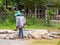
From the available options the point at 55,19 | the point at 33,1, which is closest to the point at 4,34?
the point at 55,19

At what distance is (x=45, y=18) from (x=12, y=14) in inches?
122

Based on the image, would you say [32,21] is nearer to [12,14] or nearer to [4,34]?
[12,14]

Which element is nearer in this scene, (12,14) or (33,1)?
(12,14)

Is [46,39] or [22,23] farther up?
[22,23]

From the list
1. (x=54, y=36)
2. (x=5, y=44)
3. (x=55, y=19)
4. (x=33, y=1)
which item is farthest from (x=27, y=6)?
(x=5, y=44)

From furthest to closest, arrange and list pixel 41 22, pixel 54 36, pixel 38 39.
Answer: pixel 41 22 < pixel 54 36 < pixel 38 39

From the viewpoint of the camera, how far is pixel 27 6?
38812 mm

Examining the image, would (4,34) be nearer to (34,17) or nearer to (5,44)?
(5,44)

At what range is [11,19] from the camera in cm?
2452

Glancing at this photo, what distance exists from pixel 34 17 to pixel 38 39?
7.87 meters

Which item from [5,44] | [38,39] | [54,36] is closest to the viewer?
[5,44]

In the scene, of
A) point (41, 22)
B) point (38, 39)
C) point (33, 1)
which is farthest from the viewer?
point (33, 1)

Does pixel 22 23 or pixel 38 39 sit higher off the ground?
pixel 22 23

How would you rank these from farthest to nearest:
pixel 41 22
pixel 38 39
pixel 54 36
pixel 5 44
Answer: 1. pixel 41 22
2. pixel 54 36
3. pixel 38 39
4. pixel 5 44
